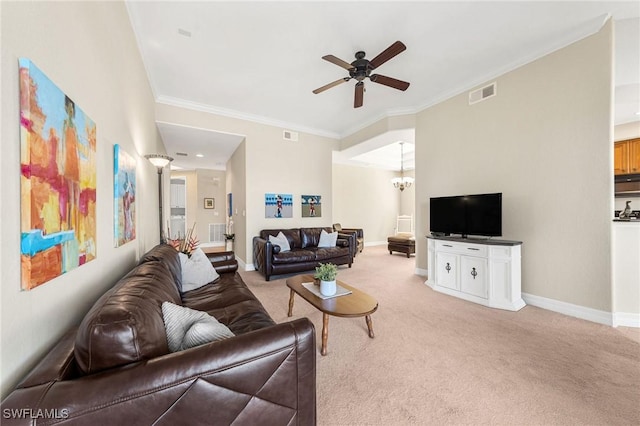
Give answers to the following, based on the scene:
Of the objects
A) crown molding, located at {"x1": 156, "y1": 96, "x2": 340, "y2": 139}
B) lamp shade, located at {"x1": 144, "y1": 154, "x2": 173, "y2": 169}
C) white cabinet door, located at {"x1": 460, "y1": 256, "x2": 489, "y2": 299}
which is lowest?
white cabinet door, located at {"x1": 460, "y1": 256, "x2": 489, "y2": 299}

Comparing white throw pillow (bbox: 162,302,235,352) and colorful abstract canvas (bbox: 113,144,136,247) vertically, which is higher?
colorful abstract canvas (bbox: 113,144,136,247)

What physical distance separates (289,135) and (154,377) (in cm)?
500

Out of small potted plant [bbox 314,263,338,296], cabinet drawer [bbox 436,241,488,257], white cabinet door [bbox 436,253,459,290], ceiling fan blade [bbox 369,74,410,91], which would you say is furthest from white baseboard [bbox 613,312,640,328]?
ceiling fan blade [bbox 369,74,410,91]

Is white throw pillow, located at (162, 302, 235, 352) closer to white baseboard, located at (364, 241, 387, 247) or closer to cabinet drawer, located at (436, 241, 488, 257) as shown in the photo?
cabinet drawer, located at (436, 241, 488, 257)

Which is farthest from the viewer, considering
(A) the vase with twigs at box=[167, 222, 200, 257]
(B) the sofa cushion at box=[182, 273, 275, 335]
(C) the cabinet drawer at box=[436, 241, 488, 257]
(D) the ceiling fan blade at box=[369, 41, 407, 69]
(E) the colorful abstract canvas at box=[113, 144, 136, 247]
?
(A) the vase with twigs at box=[167, 222, 200, 257]

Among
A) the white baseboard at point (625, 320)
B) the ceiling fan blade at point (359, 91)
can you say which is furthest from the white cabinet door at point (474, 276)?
the ceiling fan blade at point (359, 91)

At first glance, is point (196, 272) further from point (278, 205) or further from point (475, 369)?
point (278, 205)

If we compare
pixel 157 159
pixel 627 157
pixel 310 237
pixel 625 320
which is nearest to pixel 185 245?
pixel 157 159

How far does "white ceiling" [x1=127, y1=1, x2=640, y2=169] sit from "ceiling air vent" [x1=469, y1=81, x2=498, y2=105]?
Result: 13 cm

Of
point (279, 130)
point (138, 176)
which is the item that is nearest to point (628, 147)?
point (279, 130)

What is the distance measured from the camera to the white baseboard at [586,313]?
2.42 meters

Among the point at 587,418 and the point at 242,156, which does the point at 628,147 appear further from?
the point at 242,156

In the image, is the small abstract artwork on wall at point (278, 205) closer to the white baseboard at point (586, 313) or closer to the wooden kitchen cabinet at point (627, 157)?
the white baseboard at point (586, 313)

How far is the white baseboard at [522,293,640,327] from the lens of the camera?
2.42 meters
